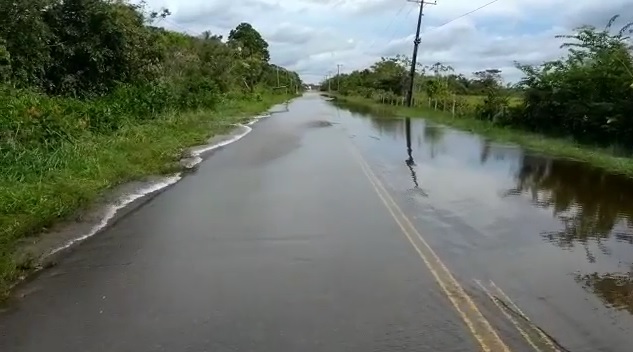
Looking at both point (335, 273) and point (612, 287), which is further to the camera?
point (335, 273)

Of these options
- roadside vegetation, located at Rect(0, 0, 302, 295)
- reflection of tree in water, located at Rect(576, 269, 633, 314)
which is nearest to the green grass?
roadside vegetation, located at Rect(0, 0, 302, 295)

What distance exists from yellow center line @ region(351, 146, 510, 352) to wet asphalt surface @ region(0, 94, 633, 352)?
64 millimetres

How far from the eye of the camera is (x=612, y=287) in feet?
21.4

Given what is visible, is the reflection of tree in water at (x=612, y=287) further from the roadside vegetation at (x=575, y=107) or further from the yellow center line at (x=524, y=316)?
the roadside vegetation at (x=575, y=107)

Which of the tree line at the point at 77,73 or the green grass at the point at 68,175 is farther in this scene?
the tree line at the point at 77,73

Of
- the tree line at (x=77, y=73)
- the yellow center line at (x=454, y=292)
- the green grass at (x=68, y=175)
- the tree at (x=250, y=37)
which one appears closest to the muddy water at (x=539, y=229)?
the yellow center line at (x=454, y=292)

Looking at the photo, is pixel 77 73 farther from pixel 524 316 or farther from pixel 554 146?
pixel 524 316

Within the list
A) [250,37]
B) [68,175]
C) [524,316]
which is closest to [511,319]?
[524,316]

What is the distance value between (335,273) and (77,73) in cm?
1783

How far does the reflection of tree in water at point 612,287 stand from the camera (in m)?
6.04

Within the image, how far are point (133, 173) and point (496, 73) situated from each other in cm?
2884

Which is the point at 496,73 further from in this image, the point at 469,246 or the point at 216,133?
the point at 469,246

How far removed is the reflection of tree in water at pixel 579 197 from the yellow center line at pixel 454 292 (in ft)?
5.98

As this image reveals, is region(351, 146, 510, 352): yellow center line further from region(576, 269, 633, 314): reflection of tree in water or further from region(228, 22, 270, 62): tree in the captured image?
region(228, 22, 270, 62): tree
